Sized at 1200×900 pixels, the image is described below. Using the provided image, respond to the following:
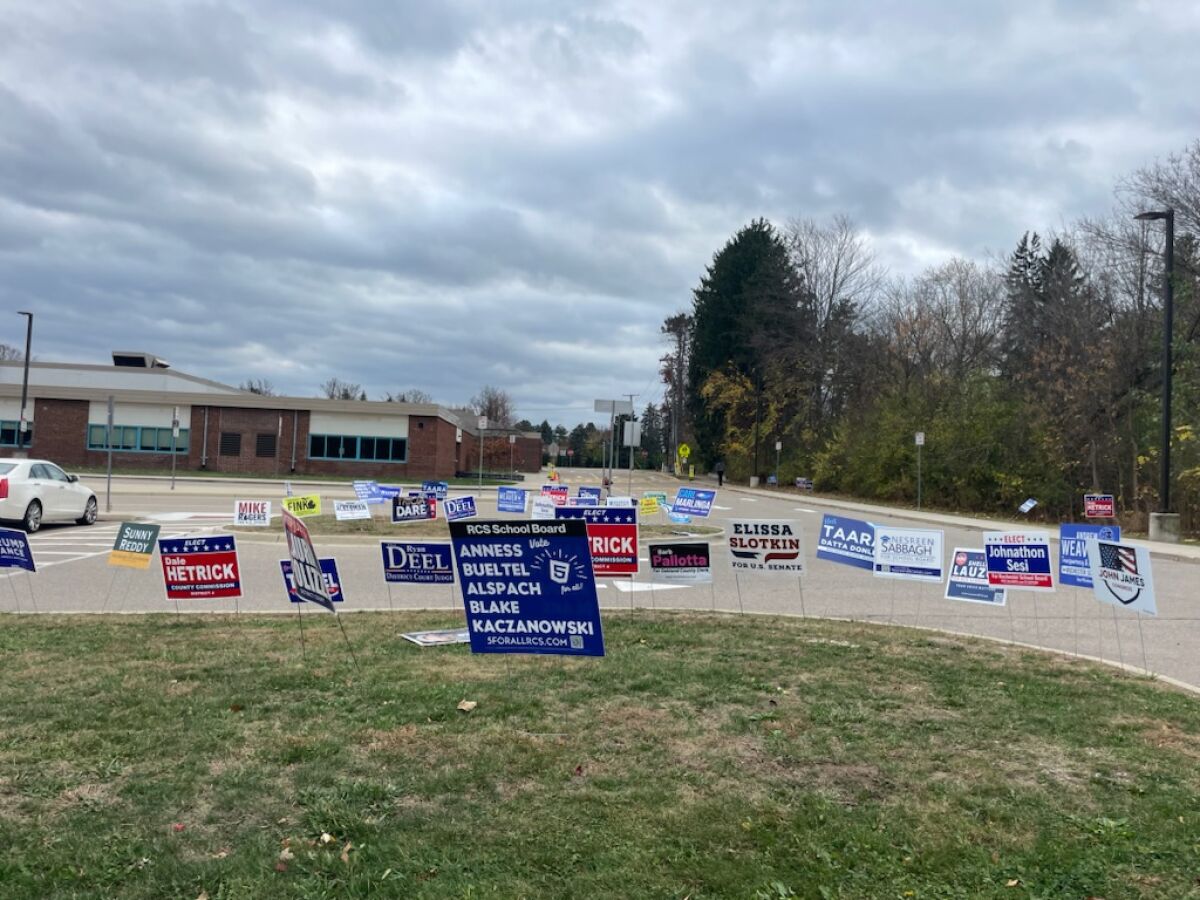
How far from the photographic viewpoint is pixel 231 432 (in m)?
47.7

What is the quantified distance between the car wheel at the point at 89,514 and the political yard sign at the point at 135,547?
11.2 m

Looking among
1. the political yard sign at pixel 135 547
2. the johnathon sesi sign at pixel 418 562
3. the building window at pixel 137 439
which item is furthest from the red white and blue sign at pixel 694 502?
the building window at pixel 137 439

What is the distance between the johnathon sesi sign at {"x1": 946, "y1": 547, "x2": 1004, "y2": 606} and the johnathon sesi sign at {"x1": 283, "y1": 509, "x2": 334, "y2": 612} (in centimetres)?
595

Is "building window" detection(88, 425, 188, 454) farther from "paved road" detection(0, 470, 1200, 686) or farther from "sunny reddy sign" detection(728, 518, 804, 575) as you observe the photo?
"sunny reddy sign" detection(728, 518, 804, 575)

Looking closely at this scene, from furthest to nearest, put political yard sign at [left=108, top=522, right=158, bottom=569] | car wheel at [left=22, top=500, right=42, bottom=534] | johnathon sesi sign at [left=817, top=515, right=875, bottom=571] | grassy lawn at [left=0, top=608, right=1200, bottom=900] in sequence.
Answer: car wheel at [left=22, top=500, right=42, bottom=534]
johnathon sesi sign at [left=817, top=515, right=875, bottom=571]
political yard sign at [left=108, top=522, right=158, bottom=569]
grassy lawn at [left=0, top=608, right=1200, bottom=900]

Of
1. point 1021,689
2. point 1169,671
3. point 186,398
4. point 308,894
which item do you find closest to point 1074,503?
point 1169,671

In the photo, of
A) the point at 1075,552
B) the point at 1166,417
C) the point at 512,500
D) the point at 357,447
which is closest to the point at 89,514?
the point at 512,500

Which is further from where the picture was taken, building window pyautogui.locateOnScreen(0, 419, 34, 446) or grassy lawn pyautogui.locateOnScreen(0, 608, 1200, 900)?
building window pyautogui.locateOnScreen(0, 419, 34, 446)

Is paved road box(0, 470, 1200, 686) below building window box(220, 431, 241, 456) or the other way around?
below

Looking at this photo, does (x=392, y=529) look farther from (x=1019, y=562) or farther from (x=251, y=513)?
(x=1019, y=562)

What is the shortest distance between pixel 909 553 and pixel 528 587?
17.6 ft

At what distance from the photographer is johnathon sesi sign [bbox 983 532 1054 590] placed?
842 centimetres

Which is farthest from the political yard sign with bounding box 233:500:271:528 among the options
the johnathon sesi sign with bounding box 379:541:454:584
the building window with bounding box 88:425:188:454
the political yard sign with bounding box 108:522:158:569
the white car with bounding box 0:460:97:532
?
the building window with bounding box 88:425:188:454

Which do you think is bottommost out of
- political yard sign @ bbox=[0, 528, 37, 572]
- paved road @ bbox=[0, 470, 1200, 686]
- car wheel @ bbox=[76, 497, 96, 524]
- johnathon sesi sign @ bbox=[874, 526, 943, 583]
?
paved road @ bbox=[0, 470, 1200, 686]
